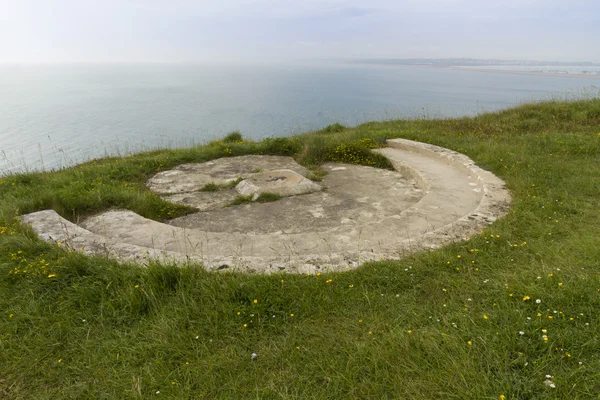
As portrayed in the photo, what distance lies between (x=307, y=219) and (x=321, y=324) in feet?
8.97

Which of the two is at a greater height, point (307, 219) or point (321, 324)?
point (321, 324)

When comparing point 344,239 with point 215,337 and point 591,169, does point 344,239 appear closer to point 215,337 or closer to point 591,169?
point 215,337

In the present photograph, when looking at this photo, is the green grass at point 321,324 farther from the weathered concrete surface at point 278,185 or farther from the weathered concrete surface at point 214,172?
the weathered concrete surface at point 278,185

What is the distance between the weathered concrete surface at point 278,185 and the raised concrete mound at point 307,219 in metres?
0.05

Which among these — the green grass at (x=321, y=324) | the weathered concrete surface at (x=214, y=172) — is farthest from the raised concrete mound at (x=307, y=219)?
the green grass at (x=321, y=324)

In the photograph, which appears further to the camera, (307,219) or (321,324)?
(307,219)

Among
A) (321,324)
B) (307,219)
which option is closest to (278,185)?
(307,219)

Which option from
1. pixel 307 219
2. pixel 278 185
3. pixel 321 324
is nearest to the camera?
pixel 321 324

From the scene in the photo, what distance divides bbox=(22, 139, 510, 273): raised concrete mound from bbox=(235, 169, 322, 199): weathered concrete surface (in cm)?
5

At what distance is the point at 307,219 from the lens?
535 centimetres

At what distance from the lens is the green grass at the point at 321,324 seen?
2100 millimetres

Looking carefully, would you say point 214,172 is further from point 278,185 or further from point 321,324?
point 321,324

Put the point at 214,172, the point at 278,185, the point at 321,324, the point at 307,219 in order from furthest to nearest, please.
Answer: the point at 214,172, the point at 278,185, the point at 307,219, the point at 321,324

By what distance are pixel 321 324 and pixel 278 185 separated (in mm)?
3997
